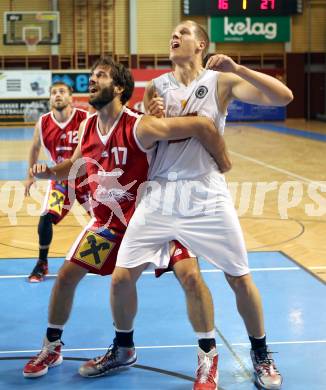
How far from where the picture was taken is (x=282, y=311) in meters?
6.19

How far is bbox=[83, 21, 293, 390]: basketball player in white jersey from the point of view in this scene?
4.52 meters

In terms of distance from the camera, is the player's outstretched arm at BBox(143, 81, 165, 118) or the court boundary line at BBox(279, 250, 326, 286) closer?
the player's outstretched arm at BBox(143, 81, 165, 118)

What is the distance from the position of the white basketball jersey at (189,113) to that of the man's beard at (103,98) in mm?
342

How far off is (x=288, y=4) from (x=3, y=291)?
82.8 feet

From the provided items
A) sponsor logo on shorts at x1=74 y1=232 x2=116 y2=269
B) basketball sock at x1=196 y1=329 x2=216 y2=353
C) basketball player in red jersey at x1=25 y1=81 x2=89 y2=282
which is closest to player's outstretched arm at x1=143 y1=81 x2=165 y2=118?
sponsor logo on shorts at x1=74 y1=232 x2=116 y2=269

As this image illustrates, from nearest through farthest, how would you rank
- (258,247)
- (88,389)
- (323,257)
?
(88,389), (323,257), (258,247)

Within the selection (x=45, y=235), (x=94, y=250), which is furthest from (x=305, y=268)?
(x=94, y=250)

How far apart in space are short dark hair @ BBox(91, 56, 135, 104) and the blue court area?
1777mm

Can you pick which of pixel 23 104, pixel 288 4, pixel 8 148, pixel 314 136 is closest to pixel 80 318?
pixel 8 148

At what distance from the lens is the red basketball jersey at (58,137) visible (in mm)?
7672

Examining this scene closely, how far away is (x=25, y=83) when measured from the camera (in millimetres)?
26453

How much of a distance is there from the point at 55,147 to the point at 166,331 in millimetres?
2755

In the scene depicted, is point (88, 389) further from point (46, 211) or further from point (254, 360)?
point (46, 211)

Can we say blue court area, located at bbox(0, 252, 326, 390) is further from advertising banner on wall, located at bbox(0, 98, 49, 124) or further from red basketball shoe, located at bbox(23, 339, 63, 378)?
advertising banner on wall, located at bbox(0, 98, 49, 124)
